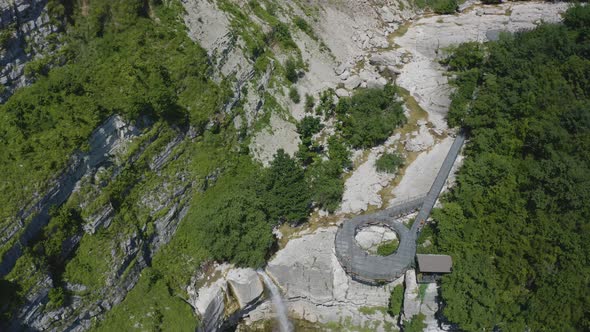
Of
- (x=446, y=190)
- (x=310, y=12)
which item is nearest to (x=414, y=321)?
(x=446, y=190)

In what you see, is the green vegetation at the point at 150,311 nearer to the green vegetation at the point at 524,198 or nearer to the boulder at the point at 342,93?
the green vegetation at the point at 524,198

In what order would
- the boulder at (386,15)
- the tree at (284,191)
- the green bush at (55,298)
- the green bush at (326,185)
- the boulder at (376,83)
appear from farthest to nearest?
the boulder at (386,15)
the boulder at (376,83)
the green bush at (326,185)
the tree at (284,191)
the green bush at (55,298)

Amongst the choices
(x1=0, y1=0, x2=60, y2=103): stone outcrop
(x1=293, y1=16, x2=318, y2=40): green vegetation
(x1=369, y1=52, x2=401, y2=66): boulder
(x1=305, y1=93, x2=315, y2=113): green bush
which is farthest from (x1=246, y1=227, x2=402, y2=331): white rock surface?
(x1=293, y1=16, x2=318, y2=40): green vegetation

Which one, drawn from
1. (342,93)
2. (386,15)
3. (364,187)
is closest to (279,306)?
(364,187)

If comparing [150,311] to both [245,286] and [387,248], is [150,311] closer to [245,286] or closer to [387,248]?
[245,286]

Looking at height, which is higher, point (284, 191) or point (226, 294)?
point (284, 191)

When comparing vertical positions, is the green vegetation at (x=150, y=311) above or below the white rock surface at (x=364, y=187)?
above

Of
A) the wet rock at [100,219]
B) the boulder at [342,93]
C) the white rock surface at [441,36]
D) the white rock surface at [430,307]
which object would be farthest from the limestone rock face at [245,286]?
the white rock surface at [441,36]

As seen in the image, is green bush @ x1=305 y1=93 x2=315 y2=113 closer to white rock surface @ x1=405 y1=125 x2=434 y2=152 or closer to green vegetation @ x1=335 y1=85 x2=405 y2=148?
green vegetation @ x1=335 y1=85 x2=405 y2=148
